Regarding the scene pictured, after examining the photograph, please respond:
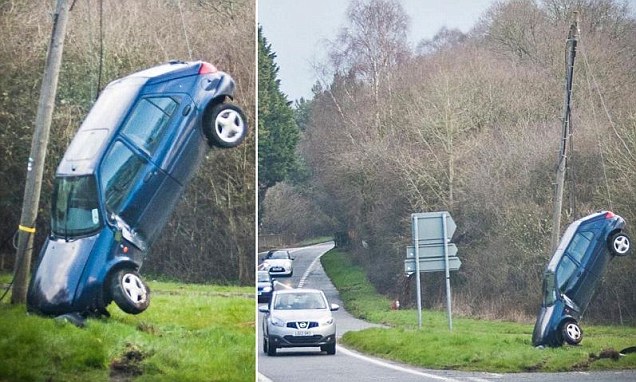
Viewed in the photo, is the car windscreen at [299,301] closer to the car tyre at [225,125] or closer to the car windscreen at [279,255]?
the car windscreen at [279,255]

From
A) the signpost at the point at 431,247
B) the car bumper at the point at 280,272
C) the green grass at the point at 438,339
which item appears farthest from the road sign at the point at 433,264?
the car bumper at the point at 280,272

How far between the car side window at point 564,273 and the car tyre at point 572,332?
297 mm

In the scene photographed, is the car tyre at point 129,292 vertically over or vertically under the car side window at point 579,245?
under

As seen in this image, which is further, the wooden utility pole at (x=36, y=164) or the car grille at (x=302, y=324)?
the car grille at (x=302, y=324)

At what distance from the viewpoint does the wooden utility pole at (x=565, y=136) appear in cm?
1001

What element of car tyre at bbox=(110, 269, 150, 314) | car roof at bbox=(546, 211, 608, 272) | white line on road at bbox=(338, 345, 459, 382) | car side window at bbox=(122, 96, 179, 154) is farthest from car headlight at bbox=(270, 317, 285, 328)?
car roof at bbox=(546, 211, 608, 272)

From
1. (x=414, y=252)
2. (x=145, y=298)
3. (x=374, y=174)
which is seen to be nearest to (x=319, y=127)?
(x=374, y=174)

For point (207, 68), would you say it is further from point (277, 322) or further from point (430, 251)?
point (430, 251)

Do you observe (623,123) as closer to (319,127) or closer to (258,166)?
(319,127)

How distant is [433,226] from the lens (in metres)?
9.72

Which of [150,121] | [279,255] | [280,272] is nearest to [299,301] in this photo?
[280,272]

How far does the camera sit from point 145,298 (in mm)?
8523

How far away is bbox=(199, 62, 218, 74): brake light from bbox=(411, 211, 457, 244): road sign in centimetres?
228

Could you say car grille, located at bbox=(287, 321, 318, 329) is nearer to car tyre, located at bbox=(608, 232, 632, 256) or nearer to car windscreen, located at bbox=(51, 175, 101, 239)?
car windscreen, located at bbox=(51, 175, 101, 239)
